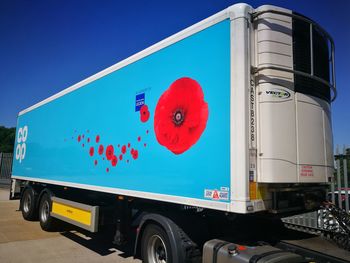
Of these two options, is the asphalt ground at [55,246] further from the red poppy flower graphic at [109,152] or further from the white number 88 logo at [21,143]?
the white number 88 logo at [21,143]

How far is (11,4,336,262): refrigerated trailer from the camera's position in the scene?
151 inches

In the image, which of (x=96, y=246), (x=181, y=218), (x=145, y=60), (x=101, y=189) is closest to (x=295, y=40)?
(x=145, y=60)

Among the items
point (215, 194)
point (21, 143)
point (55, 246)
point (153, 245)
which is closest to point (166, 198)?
point (153, 245)

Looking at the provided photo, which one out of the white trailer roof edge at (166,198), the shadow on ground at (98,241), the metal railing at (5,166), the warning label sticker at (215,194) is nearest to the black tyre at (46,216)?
the shadow on ground at (98,241)

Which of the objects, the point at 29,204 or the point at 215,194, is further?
the point at 29,204

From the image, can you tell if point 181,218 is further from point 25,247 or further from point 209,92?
point 25,247

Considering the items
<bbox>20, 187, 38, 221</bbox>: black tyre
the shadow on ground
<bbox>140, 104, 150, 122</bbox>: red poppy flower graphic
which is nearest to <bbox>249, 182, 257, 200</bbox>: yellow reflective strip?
<bbox>140, 104, 150, 122</bbox>: red poppy flower graphic

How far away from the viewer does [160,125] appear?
4.92m

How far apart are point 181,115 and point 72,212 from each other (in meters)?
4.16

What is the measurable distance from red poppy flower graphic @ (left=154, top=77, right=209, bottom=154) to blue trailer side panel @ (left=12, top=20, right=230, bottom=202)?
0.05ft

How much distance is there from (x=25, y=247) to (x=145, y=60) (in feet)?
15.9

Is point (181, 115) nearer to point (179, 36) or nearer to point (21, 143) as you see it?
point (179, 36)

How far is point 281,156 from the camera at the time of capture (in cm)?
386

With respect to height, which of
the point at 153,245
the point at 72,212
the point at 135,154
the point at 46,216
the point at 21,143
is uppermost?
the point at 21,143
